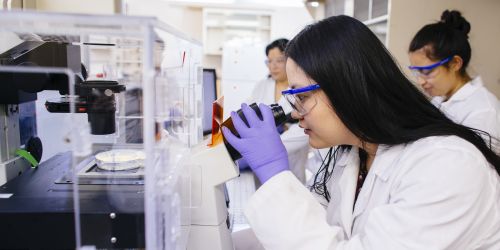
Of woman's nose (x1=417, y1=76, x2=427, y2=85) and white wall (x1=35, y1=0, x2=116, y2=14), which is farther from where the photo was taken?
woman's nose (x1=417, y1=76, x2=427, y2=85)

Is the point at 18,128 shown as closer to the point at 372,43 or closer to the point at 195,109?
the point at 195,109

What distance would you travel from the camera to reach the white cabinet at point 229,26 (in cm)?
646

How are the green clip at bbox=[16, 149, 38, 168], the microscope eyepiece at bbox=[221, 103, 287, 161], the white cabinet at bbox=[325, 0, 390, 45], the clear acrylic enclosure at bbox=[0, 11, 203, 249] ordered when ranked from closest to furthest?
the clear acrylic enclosure at bbox=[0, 11, 203, 249], the microscope eyepiece at bbox=[221, 103, 287, 161], the green clip at bbox=[16, 149, 38, 168], the white cabinet at bbox=[325, 0, 390, 45]

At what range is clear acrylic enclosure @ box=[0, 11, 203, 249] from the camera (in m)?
0.50

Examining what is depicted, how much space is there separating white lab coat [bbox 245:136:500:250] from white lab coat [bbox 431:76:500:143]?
866 mm

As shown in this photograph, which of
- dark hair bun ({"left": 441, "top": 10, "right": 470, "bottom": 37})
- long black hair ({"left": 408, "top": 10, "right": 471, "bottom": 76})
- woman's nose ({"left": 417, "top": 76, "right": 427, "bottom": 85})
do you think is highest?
dark hair bun ({"left": 441, "top": 10, "right": 470, "bottom": 37})

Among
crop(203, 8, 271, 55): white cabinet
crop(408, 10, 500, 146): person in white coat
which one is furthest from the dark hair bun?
crop(203, 8, 271, 55): white cabinet

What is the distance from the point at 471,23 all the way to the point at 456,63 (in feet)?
1.40

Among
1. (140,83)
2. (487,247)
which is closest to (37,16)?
(140,83)

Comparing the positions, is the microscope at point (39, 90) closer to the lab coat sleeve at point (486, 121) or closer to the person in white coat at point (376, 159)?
the person in white coat at point (376, 159)

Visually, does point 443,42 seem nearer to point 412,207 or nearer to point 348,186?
point 348,186

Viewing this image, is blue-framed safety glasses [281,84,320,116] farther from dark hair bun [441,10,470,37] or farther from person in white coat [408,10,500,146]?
dark hair bun [441,10,470,37]

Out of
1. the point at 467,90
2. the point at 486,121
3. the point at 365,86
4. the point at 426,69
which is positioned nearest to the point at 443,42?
the point at 426,69

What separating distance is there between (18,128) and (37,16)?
0.63 m
